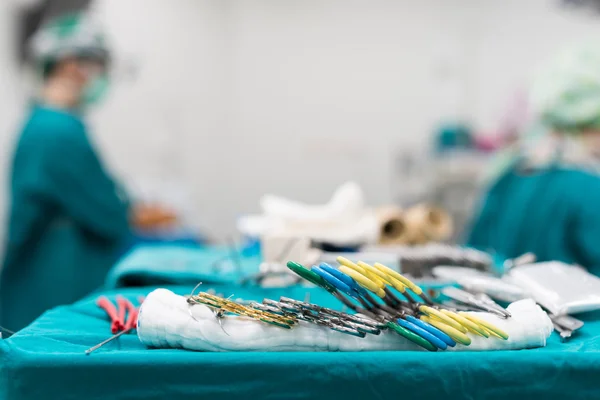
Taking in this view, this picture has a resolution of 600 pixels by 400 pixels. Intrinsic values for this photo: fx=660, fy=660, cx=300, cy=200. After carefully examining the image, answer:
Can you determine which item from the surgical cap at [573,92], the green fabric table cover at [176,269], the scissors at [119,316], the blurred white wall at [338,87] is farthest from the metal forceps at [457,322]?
the blurred white wall at [338,87]

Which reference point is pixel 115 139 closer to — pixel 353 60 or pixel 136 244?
pixel 136 244

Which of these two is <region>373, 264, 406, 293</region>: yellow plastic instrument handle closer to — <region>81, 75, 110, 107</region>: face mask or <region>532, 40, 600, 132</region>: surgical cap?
<region>532, 40, 600, 132</region>: surgical cap

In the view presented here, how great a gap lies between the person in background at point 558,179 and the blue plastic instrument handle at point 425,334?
1099 mm

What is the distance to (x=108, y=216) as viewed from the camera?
229cm

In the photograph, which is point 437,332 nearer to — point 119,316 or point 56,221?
point 119,316

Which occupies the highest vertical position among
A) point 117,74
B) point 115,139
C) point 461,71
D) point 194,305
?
point 461,71

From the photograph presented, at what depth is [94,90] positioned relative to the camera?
102 inches

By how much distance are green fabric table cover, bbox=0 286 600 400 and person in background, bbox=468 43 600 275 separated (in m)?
1.06

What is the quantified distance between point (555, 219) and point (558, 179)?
123 millimetres

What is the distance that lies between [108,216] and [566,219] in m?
1.48

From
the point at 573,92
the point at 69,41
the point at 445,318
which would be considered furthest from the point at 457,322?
the point at 69,41

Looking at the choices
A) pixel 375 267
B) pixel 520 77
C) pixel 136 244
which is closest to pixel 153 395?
pixel 375 267

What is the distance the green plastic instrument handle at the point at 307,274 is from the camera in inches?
31.0

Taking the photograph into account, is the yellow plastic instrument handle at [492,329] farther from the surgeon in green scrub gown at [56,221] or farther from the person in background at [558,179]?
the surgeon in green scrub gown at [56,221]
